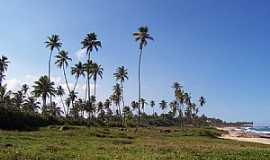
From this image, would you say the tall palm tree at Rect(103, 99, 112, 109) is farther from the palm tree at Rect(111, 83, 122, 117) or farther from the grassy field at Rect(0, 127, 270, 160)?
the grassy field at Rect(0, 127, 270, 160)

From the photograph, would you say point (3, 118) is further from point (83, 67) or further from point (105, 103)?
point (105, 103)

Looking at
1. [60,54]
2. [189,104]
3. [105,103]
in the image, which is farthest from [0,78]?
[189,104]

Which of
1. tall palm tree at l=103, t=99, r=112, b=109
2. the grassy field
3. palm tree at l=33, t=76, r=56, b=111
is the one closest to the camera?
the grassy field

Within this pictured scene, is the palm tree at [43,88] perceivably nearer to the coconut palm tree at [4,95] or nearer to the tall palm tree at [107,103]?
the coconut palm tree at [4,95]

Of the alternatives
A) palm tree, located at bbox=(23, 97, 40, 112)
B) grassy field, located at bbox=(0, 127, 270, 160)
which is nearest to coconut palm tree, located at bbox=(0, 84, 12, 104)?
palm tree, located at bbox=(23, 97, 40, 112)

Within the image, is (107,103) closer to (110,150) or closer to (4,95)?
(4,95)

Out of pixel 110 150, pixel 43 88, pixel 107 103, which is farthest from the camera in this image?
pixel 107 103

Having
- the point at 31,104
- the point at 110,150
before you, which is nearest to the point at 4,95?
the point at 31,104

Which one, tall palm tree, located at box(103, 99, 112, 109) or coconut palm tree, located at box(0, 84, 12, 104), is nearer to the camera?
coconut palm tree, located at box(0, 84, 12, 104)

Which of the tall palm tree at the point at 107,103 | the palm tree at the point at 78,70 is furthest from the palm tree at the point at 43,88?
the tall palm tree at the point at 107,103

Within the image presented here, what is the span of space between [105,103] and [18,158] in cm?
16610

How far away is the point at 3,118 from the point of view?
80750 mm

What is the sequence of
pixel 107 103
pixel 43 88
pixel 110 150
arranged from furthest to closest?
pixel 107 103 < pixel 43 88 < pixel 110 150

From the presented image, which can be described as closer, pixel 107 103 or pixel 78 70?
pixel 78 70
